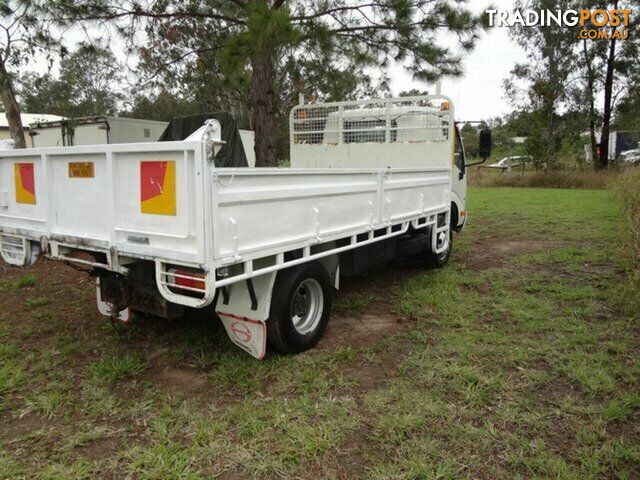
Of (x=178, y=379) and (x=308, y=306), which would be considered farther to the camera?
(x=308, y=306)

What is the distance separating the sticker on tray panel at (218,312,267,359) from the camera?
11.2 ft

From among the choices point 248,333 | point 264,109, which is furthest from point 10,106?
point 248,333

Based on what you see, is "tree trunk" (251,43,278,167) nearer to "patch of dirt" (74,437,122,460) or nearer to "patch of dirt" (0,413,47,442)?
"patch of dirt" (0,413,47,442)

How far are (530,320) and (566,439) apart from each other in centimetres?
195

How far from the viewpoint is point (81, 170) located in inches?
129

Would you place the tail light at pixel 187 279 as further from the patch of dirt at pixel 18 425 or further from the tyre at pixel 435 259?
the tyre at pixel 435 259

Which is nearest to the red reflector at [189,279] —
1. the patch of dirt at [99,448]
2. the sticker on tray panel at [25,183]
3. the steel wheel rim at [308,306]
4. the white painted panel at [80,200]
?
the white painted panel at [80,200]

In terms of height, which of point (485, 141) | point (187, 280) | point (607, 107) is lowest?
point (187, 280)

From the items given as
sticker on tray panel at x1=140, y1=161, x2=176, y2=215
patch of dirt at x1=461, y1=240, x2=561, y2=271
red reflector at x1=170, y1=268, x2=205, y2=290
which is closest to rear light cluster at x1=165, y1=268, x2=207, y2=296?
red reflector at x1=170, y1=268, x2=205, y2=290

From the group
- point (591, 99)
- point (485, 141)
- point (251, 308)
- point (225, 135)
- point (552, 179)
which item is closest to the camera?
point (251, 308)

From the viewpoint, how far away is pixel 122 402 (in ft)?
10.2

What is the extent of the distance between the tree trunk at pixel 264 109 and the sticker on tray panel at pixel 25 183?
12.1 feet

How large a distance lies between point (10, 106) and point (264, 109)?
359 centimetres

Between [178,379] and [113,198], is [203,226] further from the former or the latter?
[178,379]
